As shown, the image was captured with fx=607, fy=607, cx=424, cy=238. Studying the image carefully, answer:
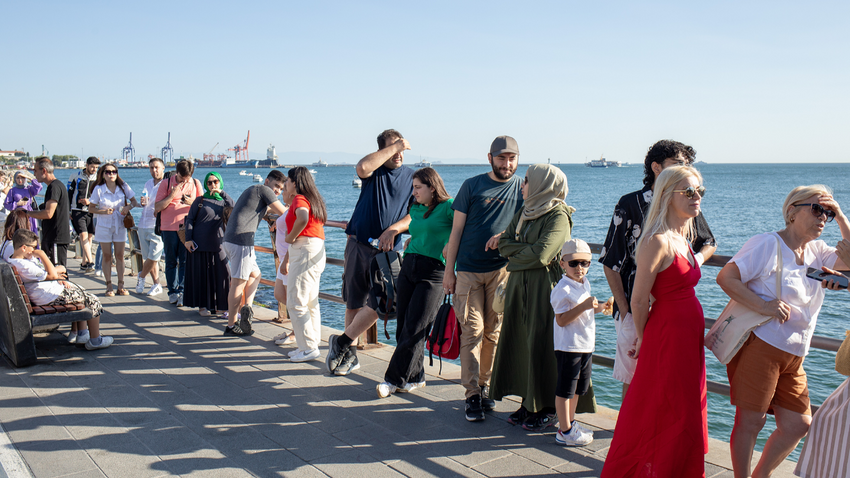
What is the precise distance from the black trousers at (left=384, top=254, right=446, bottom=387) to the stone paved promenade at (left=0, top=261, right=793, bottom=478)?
0.23m

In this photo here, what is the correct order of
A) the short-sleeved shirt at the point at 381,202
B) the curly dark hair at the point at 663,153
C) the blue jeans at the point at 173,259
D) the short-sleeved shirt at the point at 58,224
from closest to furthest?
the curly dark hair at the point at 663,153
the short-sleeved shirt at the point at 381,202
the blue jeans at the point at 173,259
the short-sleeved shirt at the point at 58,224

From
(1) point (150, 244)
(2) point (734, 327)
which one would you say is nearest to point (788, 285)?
(2) point (734, 327)

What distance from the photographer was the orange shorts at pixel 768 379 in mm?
2904

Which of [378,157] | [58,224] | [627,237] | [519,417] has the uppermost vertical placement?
[378,157]

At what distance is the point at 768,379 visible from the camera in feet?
9.53

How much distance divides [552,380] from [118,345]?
428 cm

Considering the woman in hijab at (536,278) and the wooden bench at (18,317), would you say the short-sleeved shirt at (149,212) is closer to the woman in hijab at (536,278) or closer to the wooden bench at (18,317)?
the wooden bench at (18,317)

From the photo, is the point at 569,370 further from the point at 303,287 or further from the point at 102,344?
the point at 102,344

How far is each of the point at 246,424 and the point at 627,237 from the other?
2.65 metres

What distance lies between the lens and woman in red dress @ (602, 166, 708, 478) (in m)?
2.86

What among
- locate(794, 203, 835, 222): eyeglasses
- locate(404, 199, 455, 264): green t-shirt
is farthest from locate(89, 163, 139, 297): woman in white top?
locate(794, 203, 835, 222): eyeglasses

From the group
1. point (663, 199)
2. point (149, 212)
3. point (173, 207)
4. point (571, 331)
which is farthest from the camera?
point (149, 212)

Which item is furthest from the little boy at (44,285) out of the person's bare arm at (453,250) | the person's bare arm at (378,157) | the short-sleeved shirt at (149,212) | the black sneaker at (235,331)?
the person's bare arm at (453,250)

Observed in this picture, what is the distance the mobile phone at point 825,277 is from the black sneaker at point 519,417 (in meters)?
1.86
